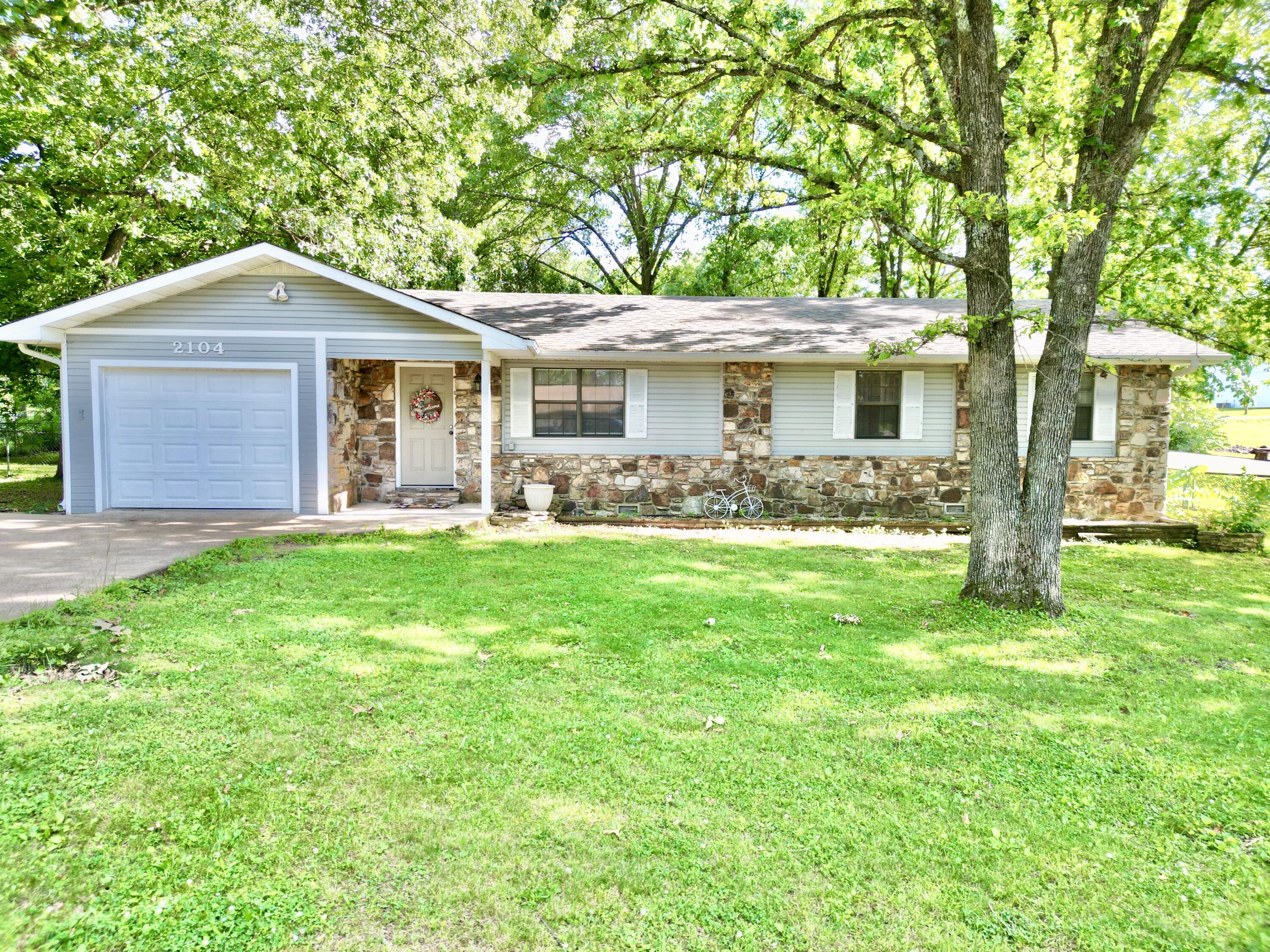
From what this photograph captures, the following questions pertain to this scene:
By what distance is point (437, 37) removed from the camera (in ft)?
41.2

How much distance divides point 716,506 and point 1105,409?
688cm

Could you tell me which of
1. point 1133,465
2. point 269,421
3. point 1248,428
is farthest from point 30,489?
point 1248,428

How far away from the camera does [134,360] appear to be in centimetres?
1025

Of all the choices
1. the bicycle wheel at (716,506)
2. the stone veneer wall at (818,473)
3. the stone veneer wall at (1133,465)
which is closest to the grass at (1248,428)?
the stone veneer wall at (1133,465)

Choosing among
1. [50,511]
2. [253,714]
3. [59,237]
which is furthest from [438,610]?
[59,237]

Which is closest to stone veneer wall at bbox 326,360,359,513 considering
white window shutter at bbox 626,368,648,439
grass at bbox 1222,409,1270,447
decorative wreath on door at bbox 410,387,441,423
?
decorative wreath on door at bbox 410,387,441,423

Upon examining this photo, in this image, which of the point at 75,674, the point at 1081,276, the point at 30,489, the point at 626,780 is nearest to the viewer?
the point at 626,780

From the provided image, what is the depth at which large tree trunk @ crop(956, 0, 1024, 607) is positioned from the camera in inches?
240

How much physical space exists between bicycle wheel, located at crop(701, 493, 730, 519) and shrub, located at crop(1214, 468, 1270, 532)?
7.72 m

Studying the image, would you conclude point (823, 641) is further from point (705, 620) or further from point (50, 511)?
point (50, 511)

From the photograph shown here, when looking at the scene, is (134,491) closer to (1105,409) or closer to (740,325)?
(740,325)

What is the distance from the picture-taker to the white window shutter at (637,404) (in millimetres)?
11844

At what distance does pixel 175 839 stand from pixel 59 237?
15844 millimetres

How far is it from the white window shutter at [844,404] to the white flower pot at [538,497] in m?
4.99
